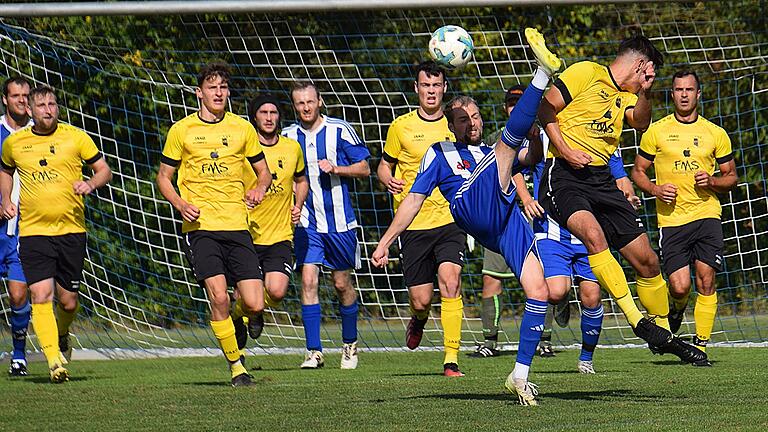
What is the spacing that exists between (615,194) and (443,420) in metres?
2.21

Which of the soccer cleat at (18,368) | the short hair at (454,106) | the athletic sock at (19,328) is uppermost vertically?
the short hair at (454,106)

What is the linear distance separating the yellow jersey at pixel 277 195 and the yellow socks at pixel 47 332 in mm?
1787

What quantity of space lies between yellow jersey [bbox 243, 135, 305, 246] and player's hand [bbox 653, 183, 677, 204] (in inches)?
115

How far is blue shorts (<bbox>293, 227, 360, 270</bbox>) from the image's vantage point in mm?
11328

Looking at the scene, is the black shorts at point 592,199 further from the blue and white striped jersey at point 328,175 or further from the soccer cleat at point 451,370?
the blue and white striped jersey at point 328,175

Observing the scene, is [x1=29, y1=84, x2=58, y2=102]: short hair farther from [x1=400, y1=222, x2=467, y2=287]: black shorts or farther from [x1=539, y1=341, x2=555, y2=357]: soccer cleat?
[x1=539, y1=341, x2=555, y2=357]: soccer cleat

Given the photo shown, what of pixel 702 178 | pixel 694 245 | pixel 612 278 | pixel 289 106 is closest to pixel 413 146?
pixel 702 178

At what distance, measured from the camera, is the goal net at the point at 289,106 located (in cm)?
1368

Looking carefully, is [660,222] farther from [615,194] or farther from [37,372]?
[37,372]

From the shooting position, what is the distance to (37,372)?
37.0 ft

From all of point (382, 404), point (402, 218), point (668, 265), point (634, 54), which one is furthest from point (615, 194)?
point (668, 265)

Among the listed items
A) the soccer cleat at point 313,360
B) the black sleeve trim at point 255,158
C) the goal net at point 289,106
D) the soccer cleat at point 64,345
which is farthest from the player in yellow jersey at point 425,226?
the soccer cleat at point 64,345

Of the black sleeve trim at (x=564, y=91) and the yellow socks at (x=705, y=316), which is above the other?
the black sleeve trim at (x=564, y=91)

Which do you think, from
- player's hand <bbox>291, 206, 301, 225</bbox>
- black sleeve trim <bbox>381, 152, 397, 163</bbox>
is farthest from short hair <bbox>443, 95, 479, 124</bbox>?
player's hand <bbox>291, 206, 301, 225</bbox>
